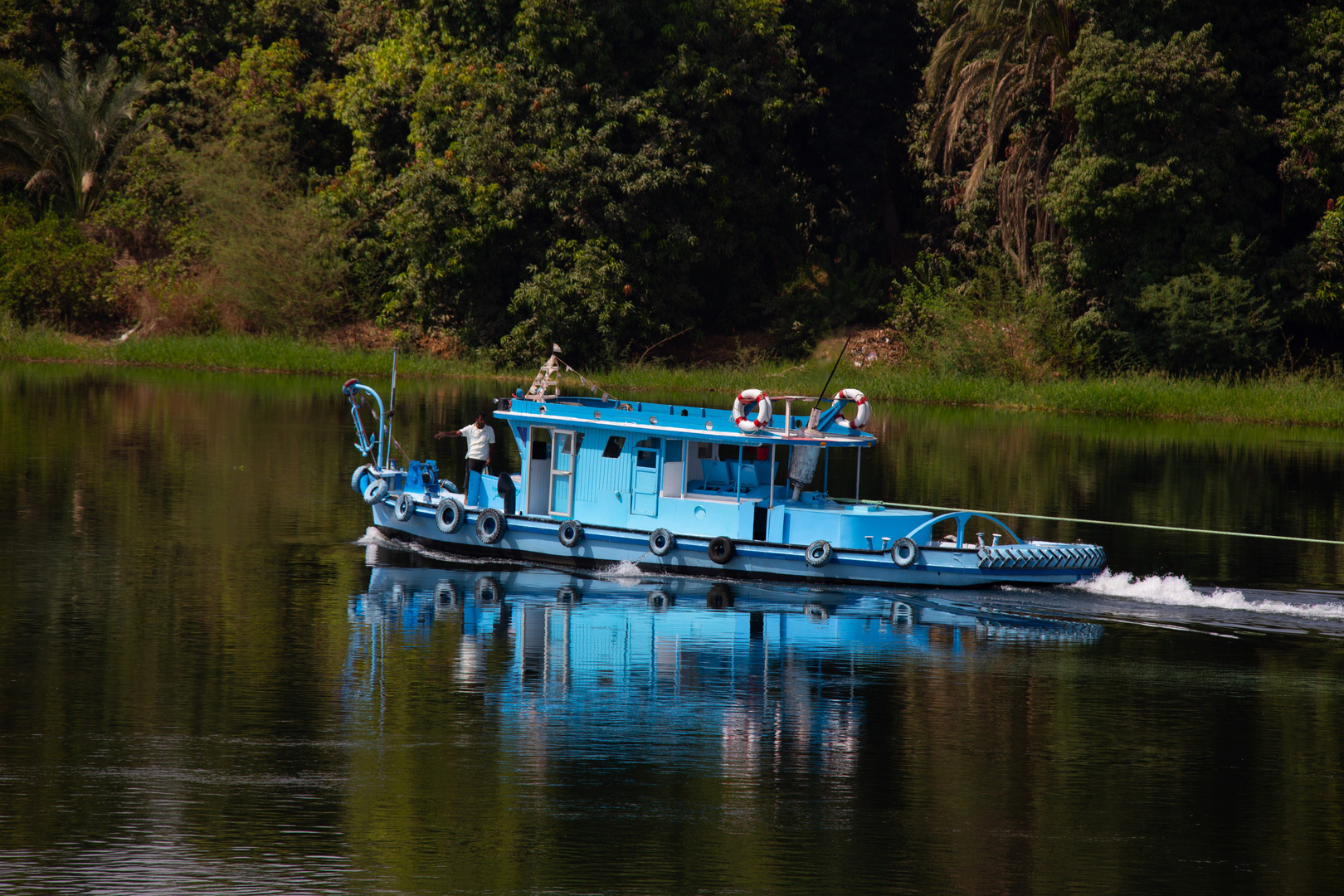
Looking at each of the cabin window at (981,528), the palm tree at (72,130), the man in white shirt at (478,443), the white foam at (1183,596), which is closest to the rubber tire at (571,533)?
the man in white shirt at (478,443)

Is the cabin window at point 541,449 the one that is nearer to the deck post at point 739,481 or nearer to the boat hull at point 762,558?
the boat hull at point 762,558

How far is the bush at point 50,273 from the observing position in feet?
225

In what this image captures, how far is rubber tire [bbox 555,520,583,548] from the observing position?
909 inches

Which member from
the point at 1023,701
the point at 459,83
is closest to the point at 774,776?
the point at 1023,701

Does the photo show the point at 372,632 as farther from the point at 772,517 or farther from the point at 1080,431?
the point at 1080,431

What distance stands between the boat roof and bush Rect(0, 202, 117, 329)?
166ft

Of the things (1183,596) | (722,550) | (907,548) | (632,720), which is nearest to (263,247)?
(722,550)

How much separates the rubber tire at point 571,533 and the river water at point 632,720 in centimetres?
55

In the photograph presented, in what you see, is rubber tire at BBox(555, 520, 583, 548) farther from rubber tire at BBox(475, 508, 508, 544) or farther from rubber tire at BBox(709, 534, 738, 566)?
rubber tire at BBox(709, 534, 738, 566)

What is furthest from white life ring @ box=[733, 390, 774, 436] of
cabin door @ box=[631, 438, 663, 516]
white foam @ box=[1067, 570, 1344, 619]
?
white foam @ box=[1067, 570, 1344, 619]

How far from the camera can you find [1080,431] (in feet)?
152

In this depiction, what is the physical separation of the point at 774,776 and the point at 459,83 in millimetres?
51799

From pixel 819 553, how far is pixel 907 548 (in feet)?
3.95

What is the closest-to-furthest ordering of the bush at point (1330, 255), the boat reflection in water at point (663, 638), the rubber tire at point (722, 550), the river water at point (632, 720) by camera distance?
the river water at point (632, 720) < the boat reflection in water at point (663, 638) < the rubber tire at point (722, 550) < the bush at point (1330, 255)
